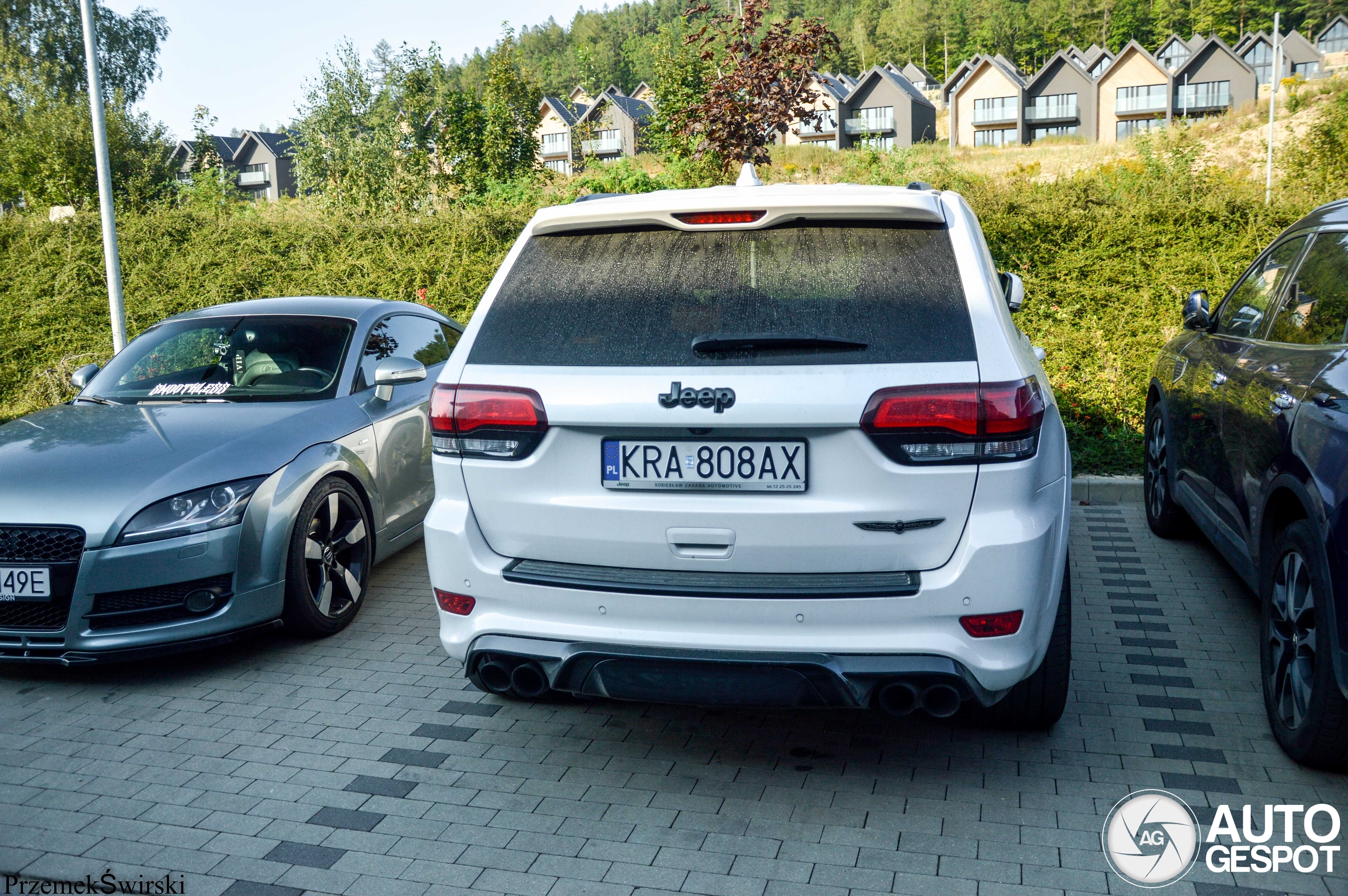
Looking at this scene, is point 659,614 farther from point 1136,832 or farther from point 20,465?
point 20,465

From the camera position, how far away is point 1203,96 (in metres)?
82.1

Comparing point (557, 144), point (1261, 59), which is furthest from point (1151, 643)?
point (1261, 59)

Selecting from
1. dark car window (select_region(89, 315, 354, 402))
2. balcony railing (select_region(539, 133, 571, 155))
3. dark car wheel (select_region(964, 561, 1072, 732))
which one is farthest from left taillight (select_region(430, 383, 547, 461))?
balcony railing (select_region(539, 133, 571, 155))

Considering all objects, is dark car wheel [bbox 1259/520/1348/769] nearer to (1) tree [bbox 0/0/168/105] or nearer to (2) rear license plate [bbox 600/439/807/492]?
(2) rear license plate [bbox 600/439/807/492]

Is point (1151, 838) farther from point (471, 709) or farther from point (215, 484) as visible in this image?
point (215, 484)

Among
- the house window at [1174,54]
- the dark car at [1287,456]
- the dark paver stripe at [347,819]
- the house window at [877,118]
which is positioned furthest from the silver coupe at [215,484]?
the house window at [1174,54]

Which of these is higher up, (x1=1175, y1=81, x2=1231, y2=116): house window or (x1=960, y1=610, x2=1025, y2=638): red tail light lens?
(x1=1175, y1=81, x2=1231, y2=116): house window

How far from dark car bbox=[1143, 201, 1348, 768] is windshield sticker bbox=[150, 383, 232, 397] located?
4.87 meters

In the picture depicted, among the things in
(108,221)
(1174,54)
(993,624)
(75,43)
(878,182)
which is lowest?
(993,624)

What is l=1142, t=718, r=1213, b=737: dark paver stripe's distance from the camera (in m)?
3.73

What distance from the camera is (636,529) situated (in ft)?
9.64

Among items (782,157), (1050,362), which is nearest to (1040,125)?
(782,157)

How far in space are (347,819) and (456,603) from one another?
776 mm

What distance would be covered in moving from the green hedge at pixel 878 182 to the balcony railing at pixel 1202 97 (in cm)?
7775
